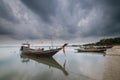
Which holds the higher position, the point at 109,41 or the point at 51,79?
the point at 109,41

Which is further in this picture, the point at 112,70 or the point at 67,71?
the point at 67,71

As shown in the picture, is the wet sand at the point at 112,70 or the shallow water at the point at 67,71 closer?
the wet sand at the point at 112,70

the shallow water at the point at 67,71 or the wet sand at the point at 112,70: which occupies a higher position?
the wet sand at the point at 112,70

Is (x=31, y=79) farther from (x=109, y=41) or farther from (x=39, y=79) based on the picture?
(x=109, y=41)

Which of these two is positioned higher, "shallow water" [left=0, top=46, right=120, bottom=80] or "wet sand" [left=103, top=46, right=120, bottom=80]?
"wet sand" [left=103, top=46, right=120, bottom=80]

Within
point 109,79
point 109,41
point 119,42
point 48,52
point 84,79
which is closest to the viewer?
point 109,79

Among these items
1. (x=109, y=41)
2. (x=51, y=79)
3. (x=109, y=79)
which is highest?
(x=109, y=41)

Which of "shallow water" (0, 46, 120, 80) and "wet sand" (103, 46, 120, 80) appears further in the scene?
"shallow water" (0, 46, 120, 80)

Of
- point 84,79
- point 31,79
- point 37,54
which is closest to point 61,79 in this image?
point 84,79

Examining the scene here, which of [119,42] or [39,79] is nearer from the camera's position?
[39,79]

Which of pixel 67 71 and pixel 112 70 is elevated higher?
pixel 112 70

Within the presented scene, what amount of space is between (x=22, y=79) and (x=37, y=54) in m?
23.8

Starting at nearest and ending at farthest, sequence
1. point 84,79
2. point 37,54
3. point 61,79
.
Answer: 1. point 84,79
2. point 61,79
3. point 37,54

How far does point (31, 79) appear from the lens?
37.0 ft
